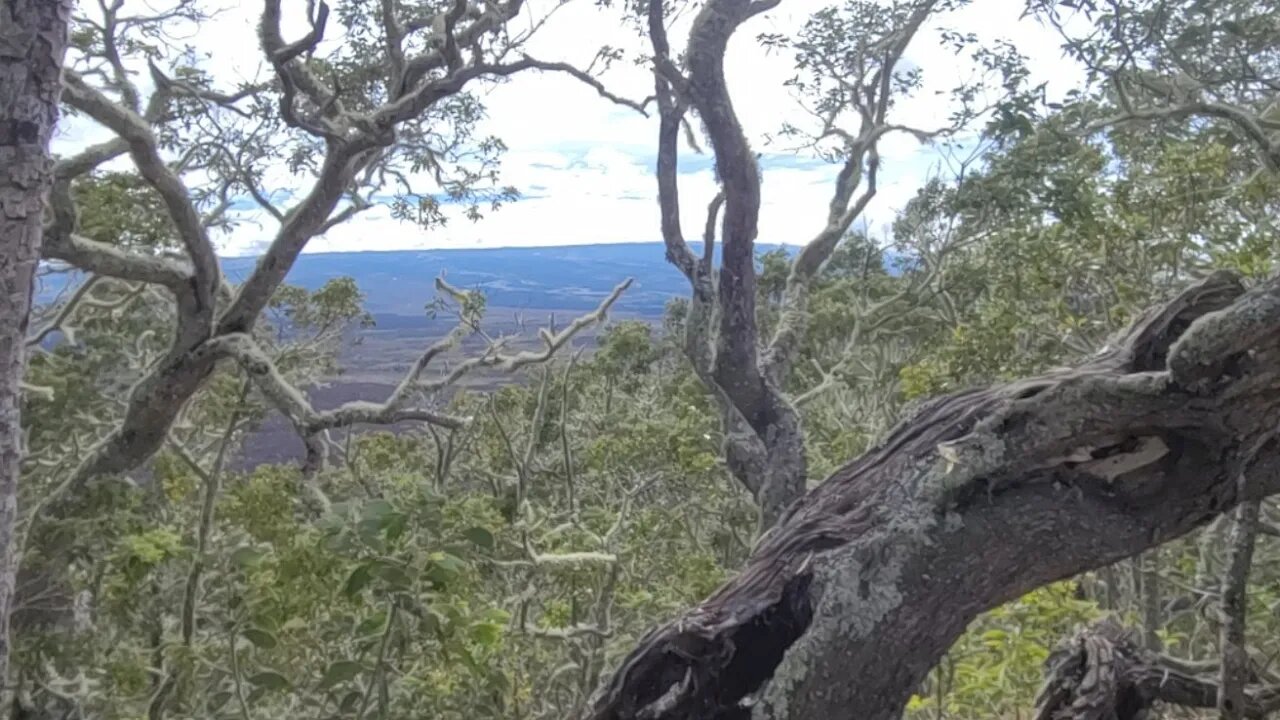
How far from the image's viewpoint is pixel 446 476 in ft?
16.2

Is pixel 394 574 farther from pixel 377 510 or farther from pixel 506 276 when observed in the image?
pixel 506 276

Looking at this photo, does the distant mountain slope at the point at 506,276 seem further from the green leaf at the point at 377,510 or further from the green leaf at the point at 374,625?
the green leaf at the point at 377,510

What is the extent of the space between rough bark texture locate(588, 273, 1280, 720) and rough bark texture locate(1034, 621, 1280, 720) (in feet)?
1.98

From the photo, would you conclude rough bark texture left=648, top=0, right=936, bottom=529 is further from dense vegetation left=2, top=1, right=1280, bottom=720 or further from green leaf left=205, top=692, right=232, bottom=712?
green leaf left=205, top=692, right=232, bottom=712

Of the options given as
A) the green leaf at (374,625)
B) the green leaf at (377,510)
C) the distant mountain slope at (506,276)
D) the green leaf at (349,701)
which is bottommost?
the green leaf at (349,701)

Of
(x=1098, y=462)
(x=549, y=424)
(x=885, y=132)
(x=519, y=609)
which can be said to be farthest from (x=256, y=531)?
(x=549, y=424)

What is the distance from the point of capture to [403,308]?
816 cm

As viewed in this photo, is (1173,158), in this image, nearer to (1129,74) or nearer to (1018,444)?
(1129,74)

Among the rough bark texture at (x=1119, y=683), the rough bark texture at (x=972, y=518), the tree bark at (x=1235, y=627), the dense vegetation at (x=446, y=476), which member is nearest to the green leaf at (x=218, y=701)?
the dense vegetation at (x=446, y=476)

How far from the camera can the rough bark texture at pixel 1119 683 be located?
7.84ft

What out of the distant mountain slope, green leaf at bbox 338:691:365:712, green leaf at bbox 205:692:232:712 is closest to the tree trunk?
green leaf at bbox 338:691:365:712

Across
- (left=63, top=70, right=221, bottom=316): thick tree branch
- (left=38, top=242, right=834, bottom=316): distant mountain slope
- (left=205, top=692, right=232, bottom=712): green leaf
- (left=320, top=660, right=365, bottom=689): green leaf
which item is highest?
(left=63, top=70, right=221, bottom=316): thick tree branch

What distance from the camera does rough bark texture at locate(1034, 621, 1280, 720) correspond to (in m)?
2.39

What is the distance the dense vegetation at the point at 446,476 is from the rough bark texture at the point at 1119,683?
0.52 ft
